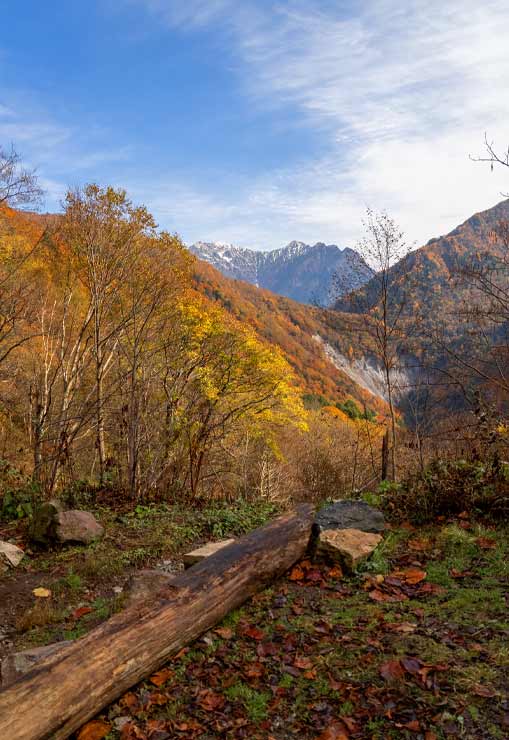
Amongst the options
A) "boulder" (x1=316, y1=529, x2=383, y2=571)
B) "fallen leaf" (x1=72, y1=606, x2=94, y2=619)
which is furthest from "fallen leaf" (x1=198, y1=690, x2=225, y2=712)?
"fallen leaf" (x1=72, y1=606, x2=94, y2=619)

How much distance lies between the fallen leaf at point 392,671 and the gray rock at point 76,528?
179 inches

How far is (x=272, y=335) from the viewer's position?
3189 inches

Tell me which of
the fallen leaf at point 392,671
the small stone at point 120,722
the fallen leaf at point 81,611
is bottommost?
the fallen leaf at point 81,611

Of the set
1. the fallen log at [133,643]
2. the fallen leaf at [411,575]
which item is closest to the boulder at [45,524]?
the fallen log at [133,643]

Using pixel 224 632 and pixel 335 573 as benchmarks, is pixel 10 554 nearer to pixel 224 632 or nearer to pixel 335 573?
pixel 224 632

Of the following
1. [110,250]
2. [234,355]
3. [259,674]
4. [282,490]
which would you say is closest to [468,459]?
[259,674]

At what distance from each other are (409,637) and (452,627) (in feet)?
1.17

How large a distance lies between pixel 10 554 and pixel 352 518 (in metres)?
→ 4.13

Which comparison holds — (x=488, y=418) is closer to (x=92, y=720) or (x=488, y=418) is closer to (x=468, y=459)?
(x=468, y=459)

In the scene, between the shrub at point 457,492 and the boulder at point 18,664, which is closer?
the boulder at point 18,664

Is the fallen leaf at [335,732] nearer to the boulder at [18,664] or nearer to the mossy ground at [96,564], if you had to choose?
the boulder at [18,664]

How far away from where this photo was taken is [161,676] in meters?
3.23

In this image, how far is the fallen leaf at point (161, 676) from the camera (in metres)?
3.18

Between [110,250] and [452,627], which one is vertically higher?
[110,250]
